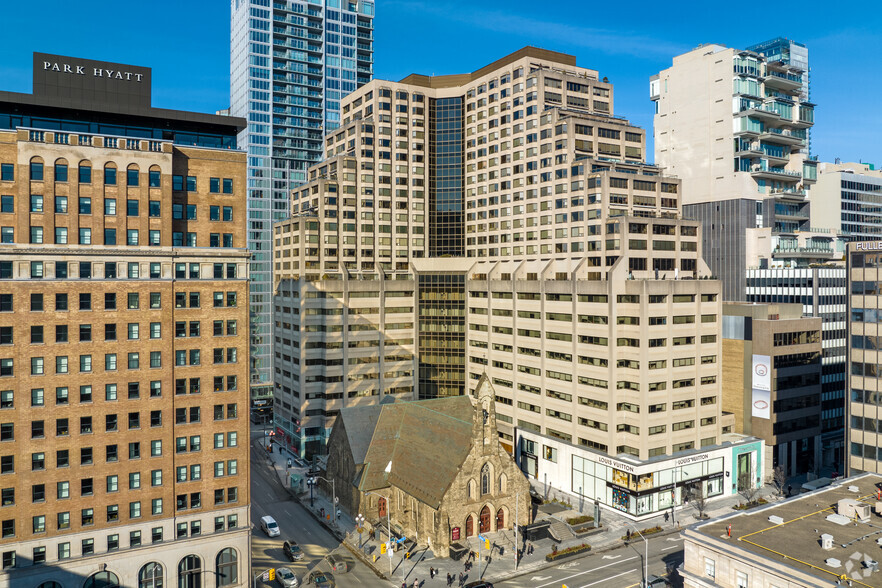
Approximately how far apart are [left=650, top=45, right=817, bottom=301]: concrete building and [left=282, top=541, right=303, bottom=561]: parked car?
103 m

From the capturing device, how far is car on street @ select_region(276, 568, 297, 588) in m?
71.6

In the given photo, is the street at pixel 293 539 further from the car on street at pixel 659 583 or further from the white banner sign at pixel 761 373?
the white banner sign at pixel 761 373

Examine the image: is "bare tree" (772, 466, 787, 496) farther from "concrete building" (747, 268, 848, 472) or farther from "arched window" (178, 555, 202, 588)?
"arched window" (178, 555, 202, 588)

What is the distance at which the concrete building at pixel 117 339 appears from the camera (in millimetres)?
62406

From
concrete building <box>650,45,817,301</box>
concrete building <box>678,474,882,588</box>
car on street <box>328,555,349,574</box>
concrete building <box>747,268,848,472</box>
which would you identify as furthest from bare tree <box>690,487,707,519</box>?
concrete building <box>650,45,817,301</box>

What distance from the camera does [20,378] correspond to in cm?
6225

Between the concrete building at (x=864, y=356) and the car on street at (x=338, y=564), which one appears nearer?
the concrete building at (x=864, y=356)

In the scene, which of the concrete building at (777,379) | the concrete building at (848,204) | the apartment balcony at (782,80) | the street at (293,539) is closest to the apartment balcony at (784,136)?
the apartment balcony at (782,80)

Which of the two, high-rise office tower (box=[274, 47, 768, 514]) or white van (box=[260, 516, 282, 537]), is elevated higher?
high-rise office tower (box=[274, 47, 768, 514])

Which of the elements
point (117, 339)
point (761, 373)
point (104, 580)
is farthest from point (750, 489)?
point (117, 339)

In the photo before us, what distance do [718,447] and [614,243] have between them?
36.3m

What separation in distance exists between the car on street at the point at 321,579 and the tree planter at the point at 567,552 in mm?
26821

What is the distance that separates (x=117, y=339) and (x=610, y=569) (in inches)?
2463

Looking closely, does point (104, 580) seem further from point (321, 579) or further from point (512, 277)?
point (512, 277)
